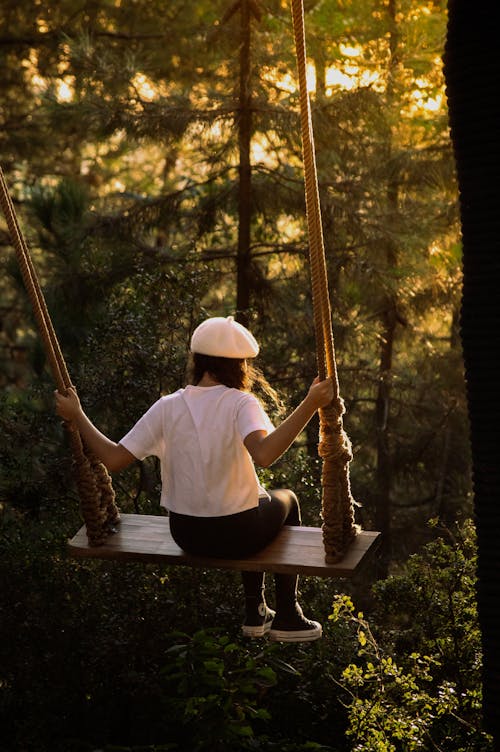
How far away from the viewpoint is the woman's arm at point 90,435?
3.75 metres

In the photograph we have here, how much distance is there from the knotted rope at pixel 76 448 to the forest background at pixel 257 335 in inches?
34.1

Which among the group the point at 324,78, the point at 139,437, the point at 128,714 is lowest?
the point at 128,714

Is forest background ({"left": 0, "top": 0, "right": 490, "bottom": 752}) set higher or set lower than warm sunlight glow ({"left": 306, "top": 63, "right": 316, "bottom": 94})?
lower

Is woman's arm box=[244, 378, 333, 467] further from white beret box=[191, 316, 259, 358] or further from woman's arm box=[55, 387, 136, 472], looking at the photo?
woman's arm box=[55, 387, 136, 472]

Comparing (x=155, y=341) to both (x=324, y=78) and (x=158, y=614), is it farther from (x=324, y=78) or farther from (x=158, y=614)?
(x=324, y=78)

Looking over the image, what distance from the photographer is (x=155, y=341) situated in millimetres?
6594

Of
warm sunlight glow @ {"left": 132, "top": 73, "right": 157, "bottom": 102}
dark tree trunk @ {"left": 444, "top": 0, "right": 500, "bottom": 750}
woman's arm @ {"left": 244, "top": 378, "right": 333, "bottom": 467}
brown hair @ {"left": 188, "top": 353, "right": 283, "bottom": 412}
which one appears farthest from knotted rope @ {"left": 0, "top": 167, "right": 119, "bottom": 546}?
warm sunlight glow @ {"left": 132, "top": 73, "right": 157, "bottom": 102}

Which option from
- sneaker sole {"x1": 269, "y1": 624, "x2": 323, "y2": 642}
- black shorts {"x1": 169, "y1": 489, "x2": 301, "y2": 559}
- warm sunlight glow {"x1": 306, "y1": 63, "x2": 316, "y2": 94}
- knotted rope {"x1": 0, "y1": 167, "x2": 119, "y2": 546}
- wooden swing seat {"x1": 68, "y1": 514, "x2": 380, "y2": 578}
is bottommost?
sneaker sole {"x1": 269, "y1": 624, "x2": 323, "y2": 642}

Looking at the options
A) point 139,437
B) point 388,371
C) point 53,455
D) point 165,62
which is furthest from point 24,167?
point 139,437

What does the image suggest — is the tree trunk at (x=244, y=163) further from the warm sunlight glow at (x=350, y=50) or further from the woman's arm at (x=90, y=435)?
the woman's arm at (x=90, y=435)

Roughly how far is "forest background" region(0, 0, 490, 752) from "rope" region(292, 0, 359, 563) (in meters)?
1.08

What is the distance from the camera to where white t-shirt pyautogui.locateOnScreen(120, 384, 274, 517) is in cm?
366

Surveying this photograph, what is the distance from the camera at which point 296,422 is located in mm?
3379

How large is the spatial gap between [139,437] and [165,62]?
8695 millimetres
